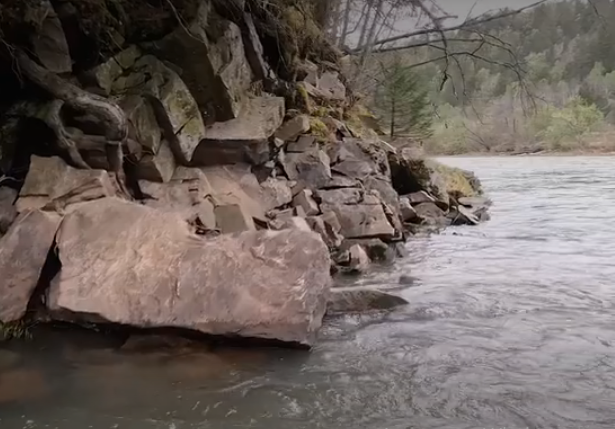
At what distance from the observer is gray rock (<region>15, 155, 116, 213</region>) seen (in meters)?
5.24

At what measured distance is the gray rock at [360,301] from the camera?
216 inches

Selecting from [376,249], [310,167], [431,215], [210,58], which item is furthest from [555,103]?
[210,58]

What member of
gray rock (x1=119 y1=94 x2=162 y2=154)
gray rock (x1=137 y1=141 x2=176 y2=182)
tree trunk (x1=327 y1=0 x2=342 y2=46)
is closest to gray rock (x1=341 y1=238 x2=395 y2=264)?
gray rock (x1=137 y1=141 x2=176 y2=182)

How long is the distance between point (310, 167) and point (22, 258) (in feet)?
16.3

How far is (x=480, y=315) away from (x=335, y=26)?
8893 mm

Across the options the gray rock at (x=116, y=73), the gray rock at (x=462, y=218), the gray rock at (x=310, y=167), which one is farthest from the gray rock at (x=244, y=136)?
the gray rock at (x=462, y=218)

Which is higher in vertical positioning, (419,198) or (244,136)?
(244,136)

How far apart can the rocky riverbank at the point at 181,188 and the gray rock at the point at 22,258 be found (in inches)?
0.4

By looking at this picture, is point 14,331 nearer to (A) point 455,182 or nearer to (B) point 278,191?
(B) point 278,191

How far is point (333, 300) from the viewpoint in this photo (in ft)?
18.1

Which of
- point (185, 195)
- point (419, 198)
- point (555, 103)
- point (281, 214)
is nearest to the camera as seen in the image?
point (185, 195)

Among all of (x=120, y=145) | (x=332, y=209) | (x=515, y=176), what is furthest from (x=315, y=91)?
(x=515, y=176)

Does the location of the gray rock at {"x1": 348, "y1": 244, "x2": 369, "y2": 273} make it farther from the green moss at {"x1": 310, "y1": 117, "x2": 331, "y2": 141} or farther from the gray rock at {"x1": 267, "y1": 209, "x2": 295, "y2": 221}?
the green moss at {"x1": 310, "y1": 117, "x2": 331, "y2": 141}

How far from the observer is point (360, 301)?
557 centimetres
